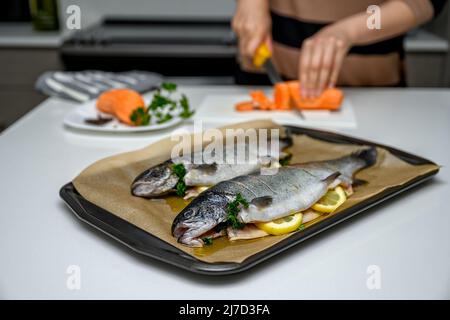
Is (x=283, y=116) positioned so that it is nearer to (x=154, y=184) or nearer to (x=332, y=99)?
(x=332, y=99)

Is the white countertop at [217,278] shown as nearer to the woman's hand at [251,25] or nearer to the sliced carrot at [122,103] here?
the sliced carrot at [122,103]

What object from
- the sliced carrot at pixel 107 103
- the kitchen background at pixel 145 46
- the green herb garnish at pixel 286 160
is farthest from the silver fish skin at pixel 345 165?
the kitchen background at pixel 145 46

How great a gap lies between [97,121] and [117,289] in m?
0.79

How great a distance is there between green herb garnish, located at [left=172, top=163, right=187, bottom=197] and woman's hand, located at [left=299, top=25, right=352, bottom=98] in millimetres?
703

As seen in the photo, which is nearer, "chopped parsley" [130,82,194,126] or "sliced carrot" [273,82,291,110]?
"chopped parsley" [130,82,194,126]

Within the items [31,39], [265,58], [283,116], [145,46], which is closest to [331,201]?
[283,116]

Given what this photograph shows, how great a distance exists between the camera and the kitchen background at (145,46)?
2.71m

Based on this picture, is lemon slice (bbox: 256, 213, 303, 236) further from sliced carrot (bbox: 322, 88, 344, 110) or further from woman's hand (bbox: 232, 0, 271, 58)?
woman's hand (bbox: 232, 0, 271, 58)

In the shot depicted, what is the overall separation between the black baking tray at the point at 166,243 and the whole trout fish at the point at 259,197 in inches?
1.8

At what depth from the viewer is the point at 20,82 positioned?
9.59 feet

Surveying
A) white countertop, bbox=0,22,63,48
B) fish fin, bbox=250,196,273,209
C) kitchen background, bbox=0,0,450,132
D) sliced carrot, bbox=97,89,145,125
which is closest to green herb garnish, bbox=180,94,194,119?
sliced carrot, bbox=97,89,145,125

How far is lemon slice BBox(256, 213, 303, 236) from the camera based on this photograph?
92 centimetres
